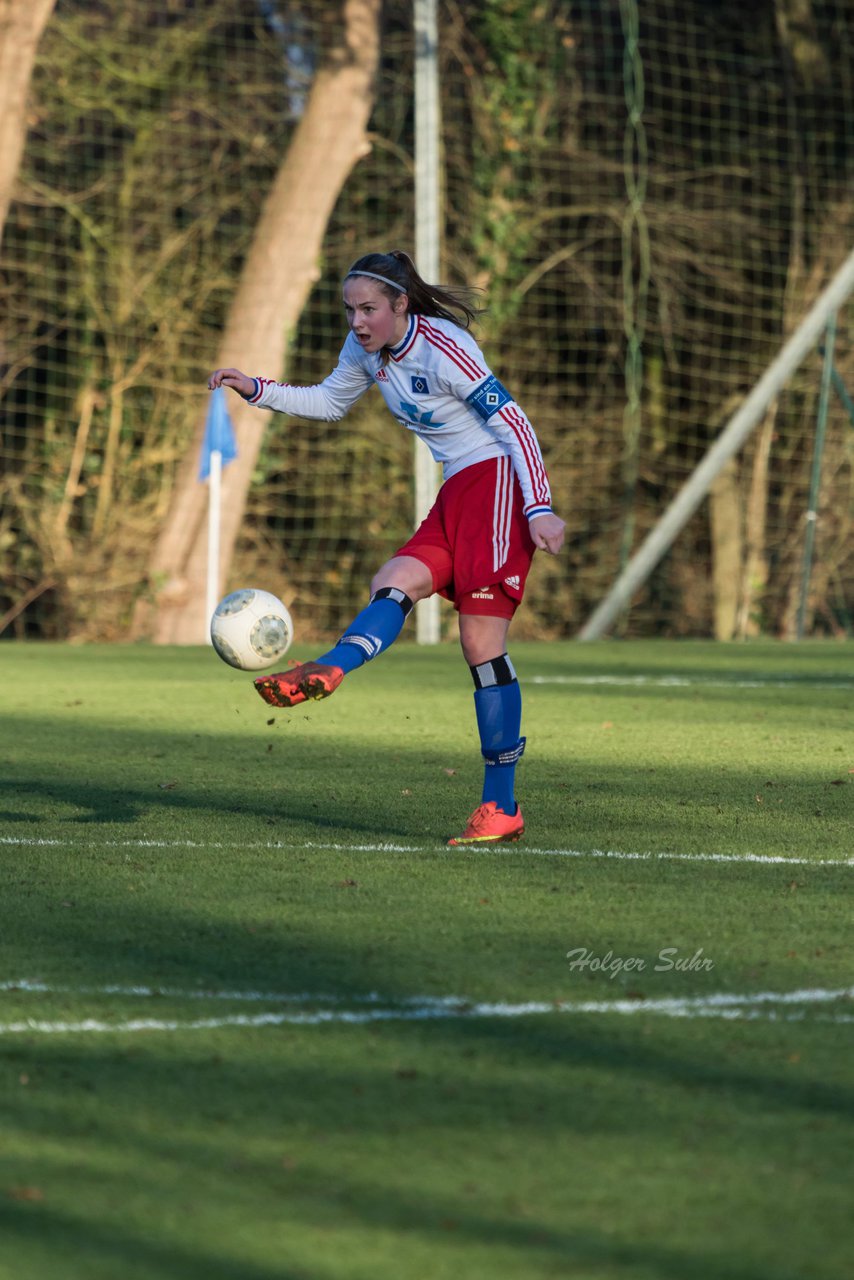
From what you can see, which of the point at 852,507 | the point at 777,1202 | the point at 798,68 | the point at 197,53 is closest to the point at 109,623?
the point at 197,53

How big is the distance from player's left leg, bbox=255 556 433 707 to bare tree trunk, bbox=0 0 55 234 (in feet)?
34.9

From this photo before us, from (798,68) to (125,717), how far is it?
13.2 meters

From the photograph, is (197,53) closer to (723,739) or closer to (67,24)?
(67,24)

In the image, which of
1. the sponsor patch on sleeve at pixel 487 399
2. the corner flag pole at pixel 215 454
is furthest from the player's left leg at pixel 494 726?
the corner flag pole at pixel 215 454

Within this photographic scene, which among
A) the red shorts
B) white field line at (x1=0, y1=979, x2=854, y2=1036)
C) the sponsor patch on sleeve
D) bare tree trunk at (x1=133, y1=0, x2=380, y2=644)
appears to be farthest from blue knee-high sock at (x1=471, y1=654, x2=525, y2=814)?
bare tree trunk at (x1=133, y1=0, x2=380, y2=644)

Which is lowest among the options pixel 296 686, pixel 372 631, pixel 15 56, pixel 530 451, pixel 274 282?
pixel 296 686

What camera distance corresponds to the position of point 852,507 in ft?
60.8

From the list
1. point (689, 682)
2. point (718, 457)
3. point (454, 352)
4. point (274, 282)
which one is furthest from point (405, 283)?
point (274, 282)

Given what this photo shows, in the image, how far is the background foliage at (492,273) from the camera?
1844cm

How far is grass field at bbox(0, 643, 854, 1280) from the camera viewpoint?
2.38m

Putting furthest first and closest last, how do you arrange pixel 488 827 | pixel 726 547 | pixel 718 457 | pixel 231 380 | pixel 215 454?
pixel 726 547 < pixel 718 457 < pixel 215 454 < pixel 231 380 < pixel 488 827

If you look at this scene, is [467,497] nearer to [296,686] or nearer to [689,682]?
[296,686]

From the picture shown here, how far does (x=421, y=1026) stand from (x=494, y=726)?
2.13 metres

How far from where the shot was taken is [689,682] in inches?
435
